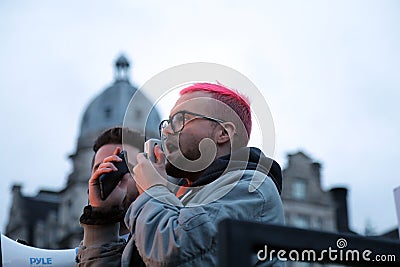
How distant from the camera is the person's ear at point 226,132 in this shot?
2.30 meters

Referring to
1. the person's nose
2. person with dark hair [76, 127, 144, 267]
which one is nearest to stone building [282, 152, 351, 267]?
person with dark hair [76, 127, 144, 267]

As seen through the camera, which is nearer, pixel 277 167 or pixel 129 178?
pixel 277 167

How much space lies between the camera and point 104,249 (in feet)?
7.84

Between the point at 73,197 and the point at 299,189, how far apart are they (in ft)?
37.3

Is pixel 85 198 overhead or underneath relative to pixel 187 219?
overhead

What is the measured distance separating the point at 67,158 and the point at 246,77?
107ft

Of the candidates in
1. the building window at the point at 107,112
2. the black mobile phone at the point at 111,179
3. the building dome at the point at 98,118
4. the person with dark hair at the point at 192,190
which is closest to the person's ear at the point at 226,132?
the person with dark hair at the point at 192,190

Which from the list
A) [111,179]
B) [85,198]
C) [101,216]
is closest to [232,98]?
[111,179]

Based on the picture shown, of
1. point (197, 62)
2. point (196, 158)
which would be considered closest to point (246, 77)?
point (197, 62)

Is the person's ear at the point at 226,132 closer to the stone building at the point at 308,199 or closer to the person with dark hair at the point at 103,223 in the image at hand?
the person with dark hair at the point at 103,223

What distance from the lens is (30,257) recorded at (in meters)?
2.80

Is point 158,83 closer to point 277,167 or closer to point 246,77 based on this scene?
point 246,77

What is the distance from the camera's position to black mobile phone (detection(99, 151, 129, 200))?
2.34 metres

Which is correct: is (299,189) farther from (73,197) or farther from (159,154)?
(159,154)
